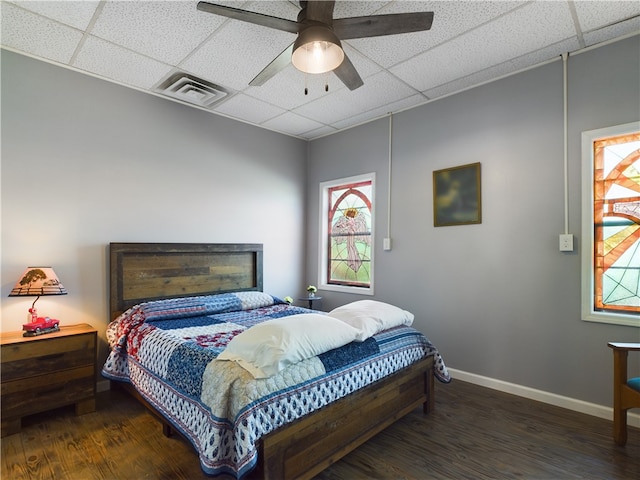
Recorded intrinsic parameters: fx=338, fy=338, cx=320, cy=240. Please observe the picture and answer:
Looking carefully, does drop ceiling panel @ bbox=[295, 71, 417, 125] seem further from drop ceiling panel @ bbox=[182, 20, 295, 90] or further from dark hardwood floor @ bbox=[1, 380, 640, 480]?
dark hardwood floor @ bbox=[1, 380, 640, 480]

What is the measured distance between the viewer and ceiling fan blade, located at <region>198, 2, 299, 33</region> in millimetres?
1762

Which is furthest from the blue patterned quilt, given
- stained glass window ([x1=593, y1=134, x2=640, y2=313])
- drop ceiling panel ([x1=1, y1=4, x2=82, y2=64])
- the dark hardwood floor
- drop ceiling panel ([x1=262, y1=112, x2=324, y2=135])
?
drop ceiling panel ([x1=262, y1=112, x2=324, y2=135])

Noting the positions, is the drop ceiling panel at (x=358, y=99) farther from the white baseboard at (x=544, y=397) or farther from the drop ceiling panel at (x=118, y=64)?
the white baseboard at (x=544, y=397)

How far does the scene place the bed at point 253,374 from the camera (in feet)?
5.30

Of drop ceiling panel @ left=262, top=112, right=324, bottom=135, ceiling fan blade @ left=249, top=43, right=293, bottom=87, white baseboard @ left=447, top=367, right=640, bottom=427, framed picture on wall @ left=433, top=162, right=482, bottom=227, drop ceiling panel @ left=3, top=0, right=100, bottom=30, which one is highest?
drop ceiling panel @ left=3, top=0, right=100, bottom=30

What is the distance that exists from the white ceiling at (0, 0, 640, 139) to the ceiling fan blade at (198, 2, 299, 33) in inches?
14.2

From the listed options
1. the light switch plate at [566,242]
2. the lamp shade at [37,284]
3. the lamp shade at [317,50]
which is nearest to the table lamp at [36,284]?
the lamp shade at [37,284]

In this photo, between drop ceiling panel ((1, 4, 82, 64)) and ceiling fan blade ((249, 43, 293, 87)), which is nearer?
ceiling fan blade ((249, 43, 293, 87))

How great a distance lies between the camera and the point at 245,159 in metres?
4.17

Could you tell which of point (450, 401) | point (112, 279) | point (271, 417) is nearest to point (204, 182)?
point (112, 279)

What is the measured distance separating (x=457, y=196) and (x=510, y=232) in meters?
0.59

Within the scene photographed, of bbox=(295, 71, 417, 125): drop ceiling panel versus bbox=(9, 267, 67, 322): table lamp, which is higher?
bbox=(295, 71, 417, 125): drop ceiling panel

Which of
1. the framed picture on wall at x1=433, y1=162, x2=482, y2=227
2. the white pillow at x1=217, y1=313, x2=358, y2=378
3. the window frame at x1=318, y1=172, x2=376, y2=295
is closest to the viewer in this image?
the white pillow at x1=217, y1=313, x2=358, y2=378

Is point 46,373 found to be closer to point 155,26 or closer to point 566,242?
point 155,26
